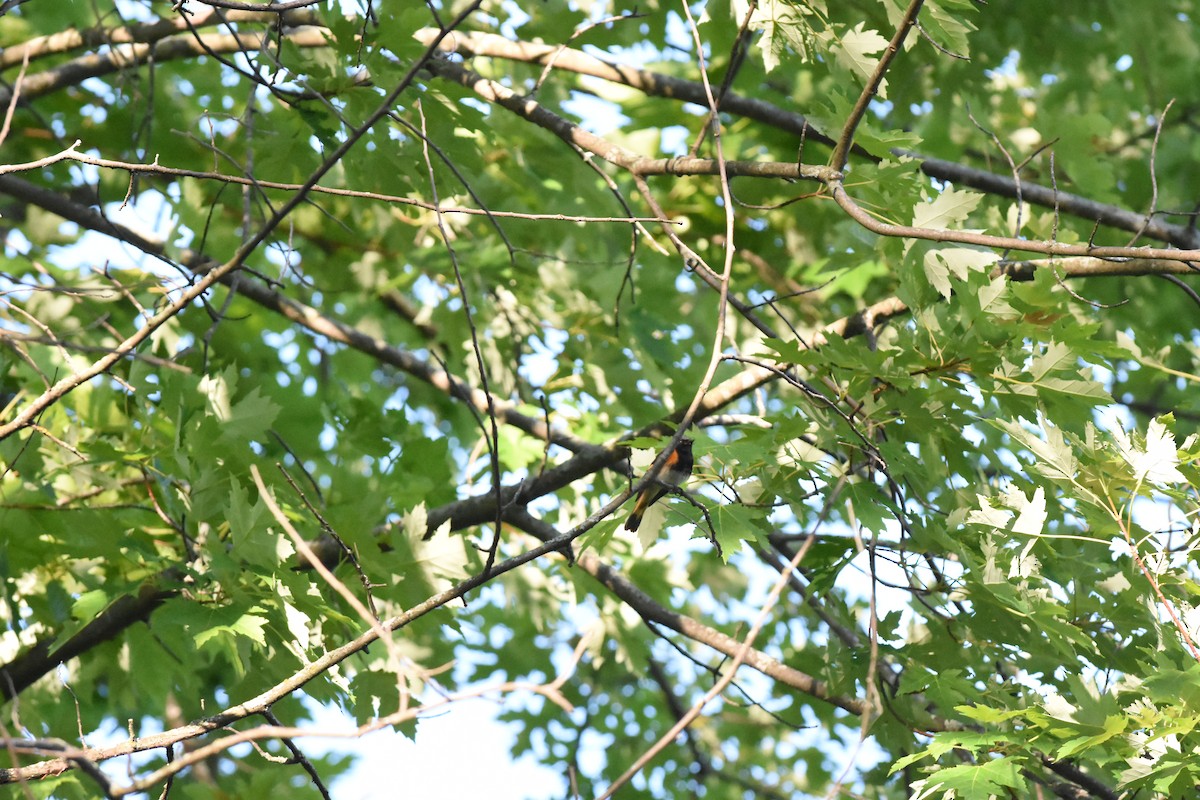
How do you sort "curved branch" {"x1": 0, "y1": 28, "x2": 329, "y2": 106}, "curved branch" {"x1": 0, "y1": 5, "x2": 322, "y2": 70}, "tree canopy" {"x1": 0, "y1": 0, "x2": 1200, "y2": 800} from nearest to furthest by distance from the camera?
"tree canopy" {"x1": 0, "y1": 0, "x2": 1200, "y2": 800} → "curved branch" {"x1": 0, "y1": 5, "x2": 322, "y2": 70} → "curved branch" {"x1": 0, "y1": 28, "x2": 329, "y2": 106}

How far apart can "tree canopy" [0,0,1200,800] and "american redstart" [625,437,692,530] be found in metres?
0.07

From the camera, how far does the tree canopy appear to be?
2.24 metres

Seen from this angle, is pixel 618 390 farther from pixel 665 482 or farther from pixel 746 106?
pixel 665 482

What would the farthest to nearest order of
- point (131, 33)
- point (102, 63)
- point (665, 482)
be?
1. point (102, 63)
2. point (131, 33)
3. point (665, 482)

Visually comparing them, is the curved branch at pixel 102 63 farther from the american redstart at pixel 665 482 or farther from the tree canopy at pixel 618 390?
the american redstart at pixel 665 482

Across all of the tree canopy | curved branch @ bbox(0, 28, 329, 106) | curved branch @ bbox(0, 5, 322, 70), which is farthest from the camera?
curved branch @ bbox(0, 28, 329, 106)

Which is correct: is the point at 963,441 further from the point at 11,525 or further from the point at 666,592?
the point at 11,525

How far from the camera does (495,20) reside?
15.6ft

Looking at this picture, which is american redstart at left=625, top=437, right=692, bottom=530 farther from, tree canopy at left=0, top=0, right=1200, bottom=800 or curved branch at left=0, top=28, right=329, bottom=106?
curved branch at left=0, top=28, right=329, bottom=106

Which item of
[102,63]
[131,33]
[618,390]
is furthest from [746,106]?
[102,63]

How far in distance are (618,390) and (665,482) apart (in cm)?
170

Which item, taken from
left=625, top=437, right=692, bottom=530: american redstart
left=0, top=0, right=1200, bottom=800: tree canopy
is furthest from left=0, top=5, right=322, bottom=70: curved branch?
left=625, top=437, right=692, bottom=530: american redstart

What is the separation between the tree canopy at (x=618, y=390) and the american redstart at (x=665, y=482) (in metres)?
0.07

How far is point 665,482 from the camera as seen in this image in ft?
7.98
